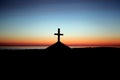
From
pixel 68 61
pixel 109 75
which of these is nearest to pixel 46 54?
pixel 68 61

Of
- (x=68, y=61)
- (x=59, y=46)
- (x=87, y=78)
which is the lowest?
(x=87, y=78)

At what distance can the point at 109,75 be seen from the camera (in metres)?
13.9

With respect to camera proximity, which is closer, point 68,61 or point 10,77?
point 10,77

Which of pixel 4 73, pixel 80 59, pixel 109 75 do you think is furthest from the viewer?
pixel 80 59

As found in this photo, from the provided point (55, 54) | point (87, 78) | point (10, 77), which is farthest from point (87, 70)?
point (10, 77)

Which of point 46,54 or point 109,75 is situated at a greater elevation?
point 46,54

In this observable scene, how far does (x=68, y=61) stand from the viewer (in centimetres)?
1502

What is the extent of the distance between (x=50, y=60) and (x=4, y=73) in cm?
426

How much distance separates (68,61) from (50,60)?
163 cm

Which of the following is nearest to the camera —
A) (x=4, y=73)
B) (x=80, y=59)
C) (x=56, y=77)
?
(x=56, y=77)

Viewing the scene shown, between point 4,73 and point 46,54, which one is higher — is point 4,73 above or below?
below

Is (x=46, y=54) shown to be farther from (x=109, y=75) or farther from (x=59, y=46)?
(x=109, y=75)

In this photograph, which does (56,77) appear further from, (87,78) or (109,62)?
(109,62)

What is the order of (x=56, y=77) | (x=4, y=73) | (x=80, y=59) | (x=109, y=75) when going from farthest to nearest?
1. (x=80, y=59)
2. (x=4, y=73)
3. (x=109, y=75)
4. (x=56, y=77)
